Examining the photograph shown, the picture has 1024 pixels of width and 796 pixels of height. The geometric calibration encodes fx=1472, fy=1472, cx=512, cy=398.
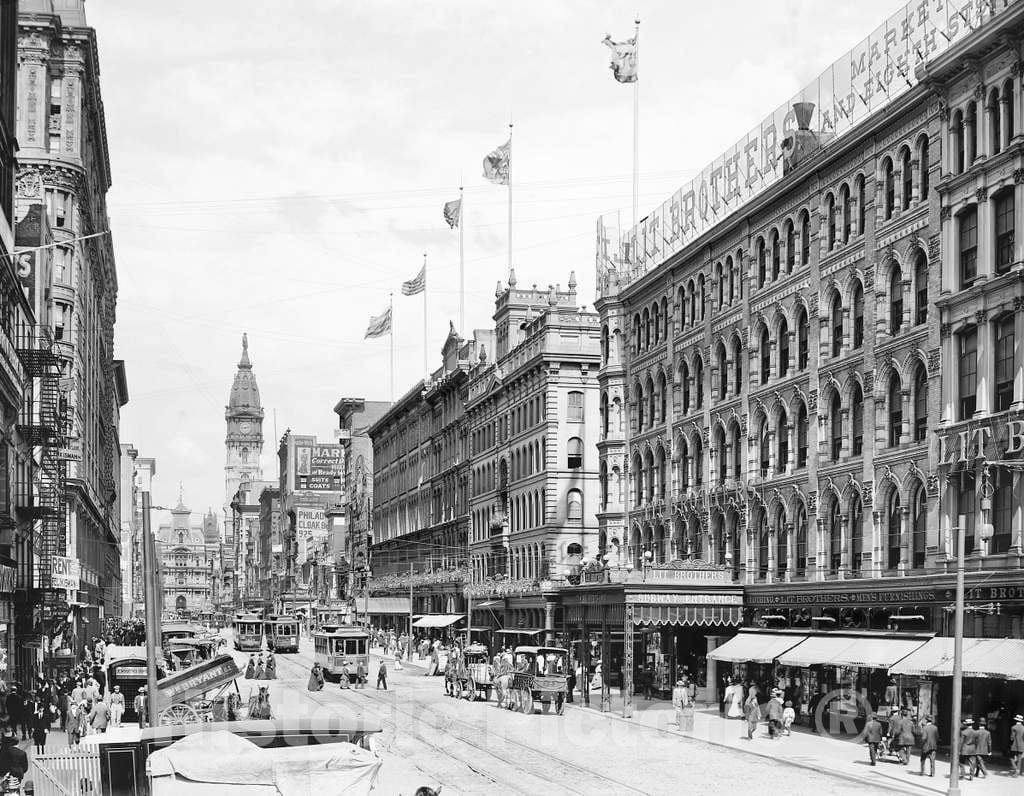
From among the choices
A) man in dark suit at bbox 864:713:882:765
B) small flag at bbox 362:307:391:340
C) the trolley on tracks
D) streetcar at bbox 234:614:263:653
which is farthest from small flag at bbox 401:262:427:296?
man in dark suit at bbox 864:713:882:765

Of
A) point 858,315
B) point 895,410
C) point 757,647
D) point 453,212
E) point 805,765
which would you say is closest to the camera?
point 805,765

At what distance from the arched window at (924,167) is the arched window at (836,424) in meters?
8.05

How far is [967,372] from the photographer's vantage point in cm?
4056

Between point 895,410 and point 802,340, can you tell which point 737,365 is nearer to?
point 802,340

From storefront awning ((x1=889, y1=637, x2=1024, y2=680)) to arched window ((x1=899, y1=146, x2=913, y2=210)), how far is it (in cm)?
1354

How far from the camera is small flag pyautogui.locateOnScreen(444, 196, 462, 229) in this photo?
96.1 m

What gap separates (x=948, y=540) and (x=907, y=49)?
15606mm

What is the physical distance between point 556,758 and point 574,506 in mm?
50237

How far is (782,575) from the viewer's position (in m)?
53.4

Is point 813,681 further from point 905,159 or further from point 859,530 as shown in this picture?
point 905,159

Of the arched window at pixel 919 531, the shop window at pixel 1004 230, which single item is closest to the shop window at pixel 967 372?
the shop window at pixel 1004 230

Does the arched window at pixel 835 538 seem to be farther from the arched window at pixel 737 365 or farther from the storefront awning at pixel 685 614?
the arched window at pixel 737 365

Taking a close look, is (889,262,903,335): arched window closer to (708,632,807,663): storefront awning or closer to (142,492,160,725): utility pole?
(708,632,807,663): storefront awning

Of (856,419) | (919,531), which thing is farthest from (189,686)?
(856,419)
